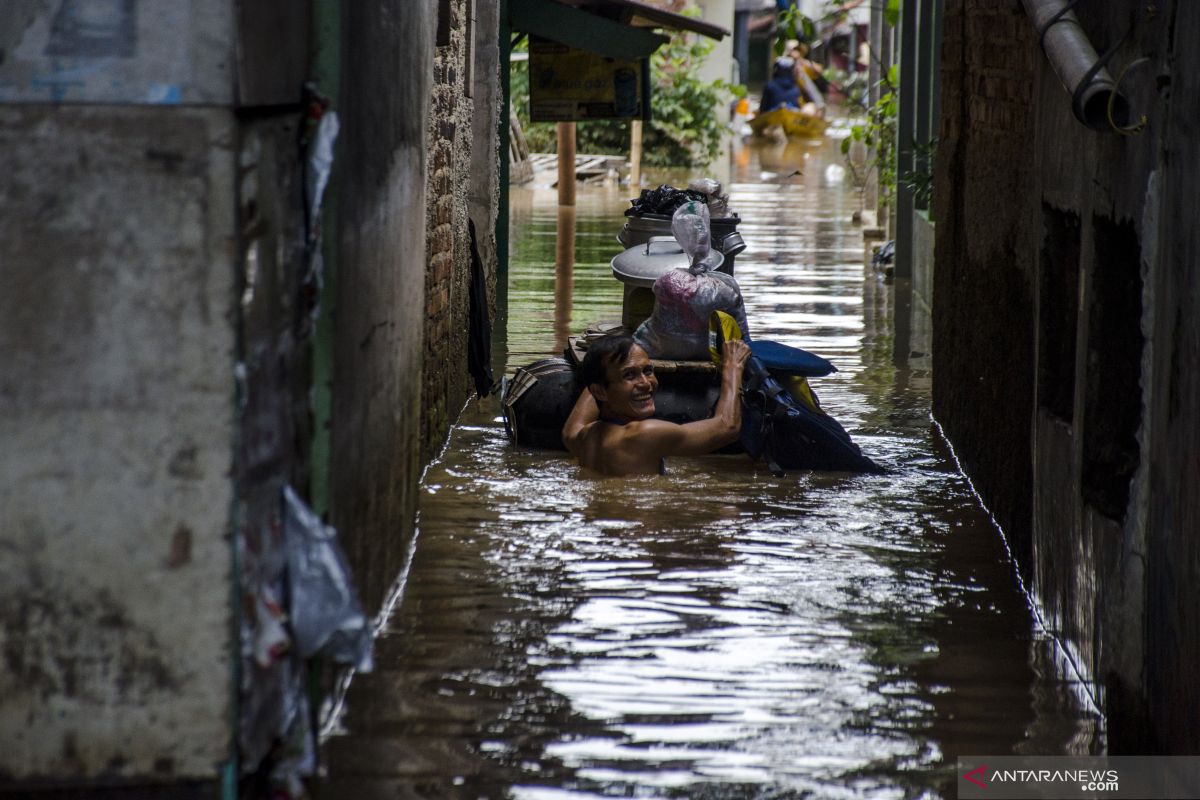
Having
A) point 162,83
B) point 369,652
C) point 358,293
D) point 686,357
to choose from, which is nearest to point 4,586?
point 369,652

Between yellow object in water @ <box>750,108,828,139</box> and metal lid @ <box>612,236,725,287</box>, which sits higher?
yellow object in water @ <box>750,108,828,139</box>

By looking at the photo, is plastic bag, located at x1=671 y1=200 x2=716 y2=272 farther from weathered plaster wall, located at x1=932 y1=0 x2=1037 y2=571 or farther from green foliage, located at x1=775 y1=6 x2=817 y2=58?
green foliage, located at x1=775 y1=6 x2=817 y2=58

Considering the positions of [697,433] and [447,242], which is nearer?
[697,433]

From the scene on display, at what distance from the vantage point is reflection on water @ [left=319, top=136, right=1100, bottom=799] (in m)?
4.21

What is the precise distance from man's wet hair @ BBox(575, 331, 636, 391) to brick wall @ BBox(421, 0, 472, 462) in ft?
2.41

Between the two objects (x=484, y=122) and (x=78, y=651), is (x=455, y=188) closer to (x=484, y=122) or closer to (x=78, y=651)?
(x=484, y=122)

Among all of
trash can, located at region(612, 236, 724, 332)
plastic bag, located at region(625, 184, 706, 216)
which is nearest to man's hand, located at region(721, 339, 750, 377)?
trash can, located at region(612, 236, 724, 332)

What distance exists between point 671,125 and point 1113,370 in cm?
2214

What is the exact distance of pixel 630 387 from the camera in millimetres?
7316

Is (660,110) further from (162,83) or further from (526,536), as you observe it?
(162,83)

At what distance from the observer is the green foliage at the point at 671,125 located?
26484 millimetres

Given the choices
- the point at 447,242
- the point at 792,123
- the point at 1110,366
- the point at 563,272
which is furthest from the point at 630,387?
the point at 792,123

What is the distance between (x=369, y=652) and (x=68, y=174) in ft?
4.20

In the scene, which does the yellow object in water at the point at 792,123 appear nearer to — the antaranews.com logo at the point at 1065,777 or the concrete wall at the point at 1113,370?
the concrete wall at the point at 1113,370
